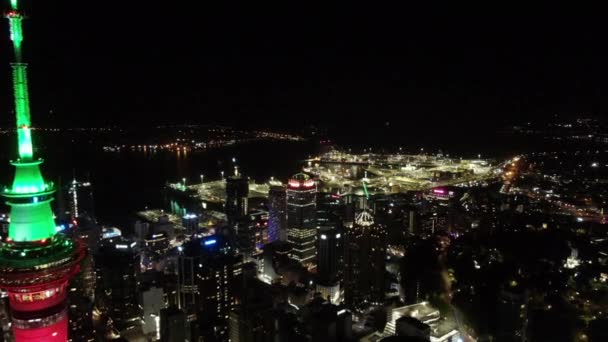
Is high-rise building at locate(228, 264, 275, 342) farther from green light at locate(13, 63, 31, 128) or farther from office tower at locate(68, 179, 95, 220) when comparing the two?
office tower at locate(68, 179, 95, 220)

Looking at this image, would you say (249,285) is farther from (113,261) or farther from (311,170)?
(311,170)

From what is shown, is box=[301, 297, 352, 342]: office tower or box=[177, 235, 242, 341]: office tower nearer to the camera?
box=[301, 297, 352, 342]: office tower

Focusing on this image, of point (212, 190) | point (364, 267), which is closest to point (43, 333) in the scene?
point (364, 267)

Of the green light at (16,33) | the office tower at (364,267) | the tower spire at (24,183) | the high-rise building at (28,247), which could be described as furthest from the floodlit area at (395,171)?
the green light at (16,33)

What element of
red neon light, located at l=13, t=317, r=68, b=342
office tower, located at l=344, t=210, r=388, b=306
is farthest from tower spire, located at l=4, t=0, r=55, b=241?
office tower, located at l=344, t=210, r=388, b=306

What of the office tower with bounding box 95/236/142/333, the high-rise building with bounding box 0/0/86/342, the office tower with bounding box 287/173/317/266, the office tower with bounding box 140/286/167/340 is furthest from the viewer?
the office tower with bounding box 287/173/317/266

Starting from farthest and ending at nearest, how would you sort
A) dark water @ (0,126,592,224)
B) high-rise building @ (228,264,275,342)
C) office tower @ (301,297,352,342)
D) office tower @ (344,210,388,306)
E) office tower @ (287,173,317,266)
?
dark water @ (0,126,592,224) < office tower @ (287,173,317,266) < office tower @ (344,210,388,306) < office tower @ (301,297,352,342) < high-rise building @ (228,264,275,342)

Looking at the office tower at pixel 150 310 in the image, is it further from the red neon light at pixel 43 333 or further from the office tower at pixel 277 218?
the office tower at pixel 277 218
